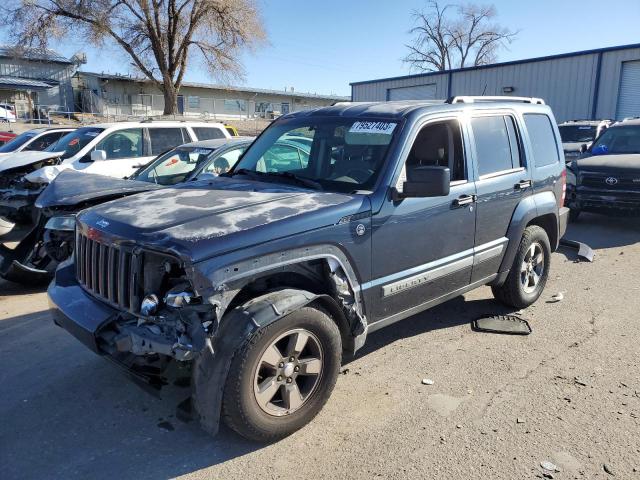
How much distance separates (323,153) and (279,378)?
1.91 meters

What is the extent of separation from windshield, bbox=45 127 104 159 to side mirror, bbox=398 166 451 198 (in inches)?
308

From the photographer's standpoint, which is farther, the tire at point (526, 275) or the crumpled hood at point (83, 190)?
the crumpled hood at point (83, 190)

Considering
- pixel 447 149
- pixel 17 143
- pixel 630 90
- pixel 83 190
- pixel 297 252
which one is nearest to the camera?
pixel 297 252

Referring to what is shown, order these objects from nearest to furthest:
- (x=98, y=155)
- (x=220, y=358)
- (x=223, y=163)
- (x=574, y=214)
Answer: (x=220, y=358) < (x=223, y=163) < (x=98, y=155) < (x=574, y=214)

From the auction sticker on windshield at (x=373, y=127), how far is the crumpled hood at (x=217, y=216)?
673 mm

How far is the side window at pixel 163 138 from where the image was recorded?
9.80 metres

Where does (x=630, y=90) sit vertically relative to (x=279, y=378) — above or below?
above

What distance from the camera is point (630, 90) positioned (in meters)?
20.3

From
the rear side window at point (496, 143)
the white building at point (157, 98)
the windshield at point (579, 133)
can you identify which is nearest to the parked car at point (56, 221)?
the rear side window at point (496, 143)

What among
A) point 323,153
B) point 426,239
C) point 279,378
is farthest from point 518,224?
point 279,378

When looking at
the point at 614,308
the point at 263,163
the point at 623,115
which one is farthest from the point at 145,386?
the point at 623,115

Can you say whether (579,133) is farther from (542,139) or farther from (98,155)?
(98,155)

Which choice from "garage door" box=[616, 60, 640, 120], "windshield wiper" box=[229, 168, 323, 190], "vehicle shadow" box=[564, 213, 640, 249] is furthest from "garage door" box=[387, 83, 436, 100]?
"windshield wiper" box=[229, 168, 323, 190]

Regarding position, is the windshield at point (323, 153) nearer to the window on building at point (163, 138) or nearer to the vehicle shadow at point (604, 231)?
the window on building at point (163, 138)
